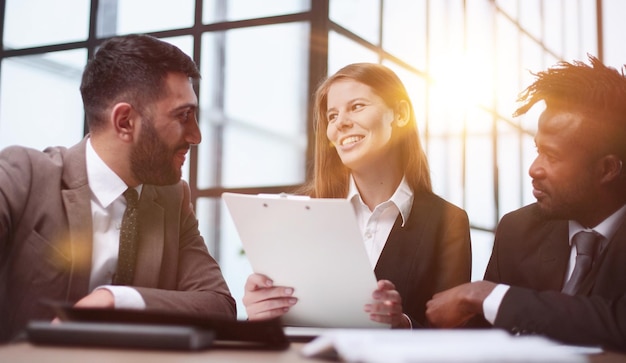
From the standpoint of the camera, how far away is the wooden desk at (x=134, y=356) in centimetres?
101

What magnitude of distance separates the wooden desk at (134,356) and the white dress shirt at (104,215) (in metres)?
0.84

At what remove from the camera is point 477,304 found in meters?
1.64

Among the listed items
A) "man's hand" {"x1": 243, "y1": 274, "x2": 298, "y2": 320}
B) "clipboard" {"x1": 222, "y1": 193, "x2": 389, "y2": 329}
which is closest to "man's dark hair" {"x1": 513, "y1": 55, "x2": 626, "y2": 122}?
"clipboard" {"x1": 222, "y1": 193, "x2": 389, "y2": 329}

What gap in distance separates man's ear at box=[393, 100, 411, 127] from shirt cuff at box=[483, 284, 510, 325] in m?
0.96

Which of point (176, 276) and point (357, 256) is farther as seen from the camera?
point (176, 276)

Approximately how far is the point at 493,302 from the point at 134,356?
0.87m

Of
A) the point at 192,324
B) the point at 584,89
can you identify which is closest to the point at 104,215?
the point at 192,324

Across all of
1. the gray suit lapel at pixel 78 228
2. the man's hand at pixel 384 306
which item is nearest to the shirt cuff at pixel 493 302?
the man's hand at pixel 384 306

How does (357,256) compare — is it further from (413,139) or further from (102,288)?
(413,139)

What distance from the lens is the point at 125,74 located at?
7.22 ft

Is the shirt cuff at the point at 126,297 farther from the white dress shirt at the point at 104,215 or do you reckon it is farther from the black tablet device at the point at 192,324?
the black tablet device at the point at 192,324

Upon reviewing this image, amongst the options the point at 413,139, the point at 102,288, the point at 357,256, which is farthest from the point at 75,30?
the point at 357,256

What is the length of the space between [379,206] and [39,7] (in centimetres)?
387

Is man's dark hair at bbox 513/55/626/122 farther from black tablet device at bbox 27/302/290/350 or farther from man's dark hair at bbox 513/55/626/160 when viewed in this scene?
black tablet device at bbox 27/302/290/350
